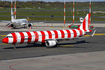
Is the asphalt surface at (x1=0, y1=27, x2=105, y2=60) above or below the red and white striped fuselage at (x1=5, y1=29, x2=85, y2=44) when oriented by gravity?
below

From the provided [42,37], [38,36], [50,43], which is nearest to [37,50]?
[50,43]

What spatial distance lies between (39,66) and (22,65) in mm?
2440

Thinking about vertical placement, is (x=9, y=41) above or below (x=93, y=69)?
above

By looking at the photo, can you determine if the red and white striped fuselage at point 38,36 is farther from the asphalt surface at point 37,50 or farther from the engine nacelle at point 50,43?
the asphalt surface at point 37,50

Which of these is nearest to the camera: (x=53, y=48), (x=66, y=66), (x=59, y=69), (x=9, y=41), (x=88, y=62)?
(x=59, y=69)

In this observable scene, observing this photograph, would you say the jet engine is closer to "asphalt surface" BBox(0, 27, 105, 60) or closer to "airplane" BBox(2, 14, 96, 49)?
"airplane" BBox(2, 14, 96, 49)

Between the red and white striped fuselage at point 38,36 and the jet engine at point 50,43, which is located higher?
the red and white striped fuselage at point 38,36

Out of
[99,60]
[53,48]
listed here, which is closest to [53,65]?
[99,60]

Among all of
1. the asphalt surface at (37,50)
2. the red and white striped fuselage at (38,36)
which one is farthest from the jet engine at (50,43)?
the red and white striped fuselage at (38,36)

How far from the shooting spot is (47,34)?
44469mm

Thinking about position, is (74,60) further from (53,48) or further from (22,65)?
(53,48)

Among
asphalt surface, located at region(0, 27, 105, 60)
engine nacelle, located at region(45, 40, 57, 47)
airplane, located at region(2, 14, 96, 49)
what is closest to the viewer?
asphalt surface, located at region(0, 27, 105, 60)

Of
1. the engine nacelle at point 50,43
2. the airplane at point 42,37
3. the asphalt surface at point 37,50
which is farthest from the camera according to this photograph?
the engine nacelle at point 50,43

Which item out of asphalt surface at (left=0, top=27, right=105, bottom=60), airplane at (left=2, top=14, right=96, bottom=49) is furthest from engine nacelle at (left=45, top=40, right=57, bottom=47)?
asphalt surface at (left=0, top=27, right=105, bottom=60)
